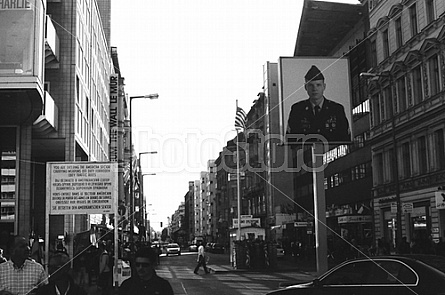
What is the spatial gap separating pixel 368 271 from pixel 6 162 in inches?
910

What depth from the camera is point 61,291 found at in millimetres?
7199

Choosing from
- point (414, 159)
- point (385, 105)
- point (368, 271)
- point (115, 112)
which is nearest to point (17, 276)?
point (368, 271)

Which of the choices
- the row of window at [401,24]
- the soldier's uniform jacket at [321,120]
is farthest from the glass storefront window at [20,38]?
the row of window at [401,24]

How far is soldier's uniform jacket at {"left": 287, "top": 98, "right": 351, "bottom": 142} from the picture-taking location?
24.8 meters

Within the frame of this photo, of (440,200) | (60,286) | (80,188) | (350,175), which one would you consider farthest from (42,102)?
(350,175)

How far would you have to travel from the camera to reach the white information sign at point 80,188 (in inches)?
637

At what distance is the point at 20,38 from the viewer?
24594 millimetres

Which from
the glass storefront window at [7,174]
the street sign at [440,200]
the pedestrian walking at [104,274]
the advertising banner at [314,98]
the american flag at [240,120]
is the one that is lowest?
the pedestrian walking at [104,274]

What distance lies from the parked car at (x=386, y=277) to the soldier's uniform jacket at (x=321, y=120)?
524 inches

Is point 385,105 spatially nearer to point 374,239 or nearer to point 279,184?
point 374,239

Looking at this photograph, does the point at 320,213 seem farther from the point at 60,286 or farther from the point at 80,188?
the point at 60,286

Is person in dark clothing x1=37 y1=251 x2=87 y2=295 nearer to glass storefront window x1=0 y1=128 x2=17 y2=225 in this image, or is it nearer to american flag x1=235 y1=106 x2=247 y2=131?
glass storefront window x1=0 y1=128 x2=17 y2=225

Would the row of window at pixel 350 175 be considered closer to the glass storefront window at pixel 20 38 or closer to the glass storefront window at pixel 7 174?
the glass storefront window at pixel 7 174

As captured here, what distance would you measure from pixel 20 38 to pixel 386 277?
18704mm
